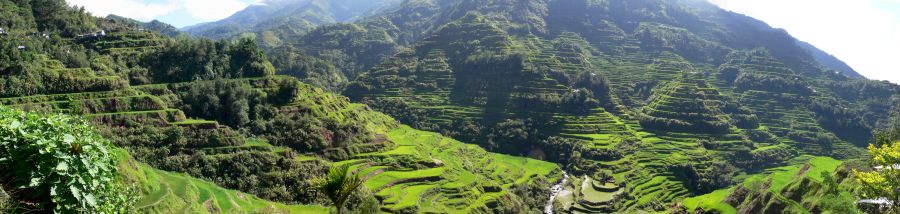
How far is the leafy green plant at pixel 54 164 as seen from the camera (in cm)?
858

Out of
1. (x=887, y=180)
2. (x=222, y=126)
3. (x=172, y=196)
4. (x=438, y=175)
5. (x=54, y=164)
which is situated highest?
(x=54, y=164)

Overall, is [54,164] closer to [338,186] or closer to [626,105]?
[338,186]

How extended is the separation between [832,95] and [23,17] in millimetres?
200621

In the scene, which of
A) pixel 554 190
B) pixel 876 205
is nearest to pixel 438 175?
pixel 554 190

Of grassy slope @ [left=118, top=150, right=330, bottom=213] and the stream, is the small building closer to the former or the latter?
grassy slope @ [left=118, top=150, right=330, bottom=213]

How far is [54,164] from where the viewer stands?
29.0ft

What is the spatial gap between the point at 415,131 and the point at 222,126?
46056mm

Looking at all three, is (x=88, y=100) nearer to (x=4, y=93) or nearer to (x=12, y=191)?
(x=4, y=93)

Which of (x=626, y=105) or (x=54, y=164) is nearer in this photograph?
(x=54, y=164)

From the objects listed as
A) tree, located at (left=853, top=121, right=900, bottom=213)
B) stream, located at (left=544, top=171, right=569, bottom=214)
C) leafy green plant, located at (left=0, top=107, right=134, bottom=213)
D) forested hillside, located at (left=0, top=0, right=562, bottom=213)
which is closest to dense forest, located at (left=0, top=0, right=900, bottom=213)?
leafy green plant, located at (left=0, top=107, right=134, bottom=213)

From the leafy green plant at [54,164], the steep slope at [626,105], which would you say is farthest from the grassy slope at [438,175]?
the leafy green plant at [54,164]

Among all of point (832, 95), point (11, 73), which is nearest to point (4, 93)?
point (11, 73)

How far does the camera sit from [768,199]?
40125 mm

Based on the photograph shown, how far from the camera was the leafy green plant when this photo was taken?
8578 millimetres
